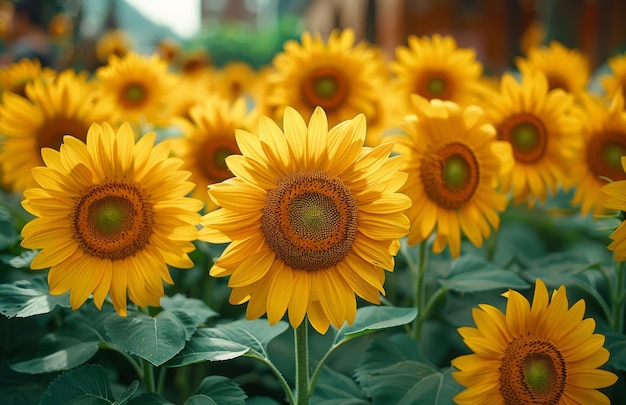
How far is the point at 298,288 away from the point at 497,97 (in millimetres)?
1279

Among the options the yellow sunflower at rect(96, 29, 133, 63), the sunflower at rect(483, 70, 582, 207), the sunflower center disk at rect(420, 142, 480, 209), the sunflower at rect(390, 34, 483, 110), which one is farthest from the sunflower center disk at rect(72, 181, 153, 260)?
the yellow sunflower at rect(96, 29, 133, 63)

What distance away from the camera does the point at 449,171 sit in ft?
5.98

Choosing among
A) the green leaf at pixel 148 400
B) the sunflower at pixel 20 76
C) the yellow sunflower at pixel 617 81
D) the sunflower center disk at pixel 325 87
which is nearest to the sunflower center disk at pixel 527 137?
the yellow sunflower at pixel 617 81

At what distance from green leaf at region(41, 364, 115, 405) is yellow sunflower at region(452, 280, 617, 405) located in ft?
2.77

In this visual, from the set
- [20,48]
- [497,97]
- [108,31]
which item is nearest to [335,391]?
[497,97]

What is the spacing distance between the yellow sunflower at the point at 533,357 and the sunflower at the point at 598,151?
81 cm

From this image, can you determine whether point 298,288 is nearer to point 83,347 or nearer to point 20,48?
point 83,347

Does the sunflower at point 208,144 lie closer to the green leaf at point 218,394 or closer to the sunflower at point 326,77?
the sunflower at point 326,77

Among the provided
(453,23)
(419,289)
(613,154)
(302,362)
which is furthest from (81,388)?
(453,23)

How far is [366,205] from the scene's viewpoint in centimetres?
144

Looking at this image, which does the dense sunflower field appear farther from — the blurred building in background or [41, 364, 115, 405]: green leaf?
the blurred building in background

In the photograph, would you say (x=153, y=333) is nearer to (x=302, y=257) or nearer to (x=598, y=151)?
(x=302, y=257)

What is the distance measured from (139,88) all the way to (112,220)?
1.82 metres

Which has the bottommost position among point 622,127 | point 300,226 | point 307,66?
point 300,226
